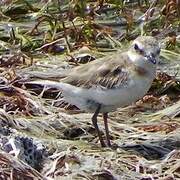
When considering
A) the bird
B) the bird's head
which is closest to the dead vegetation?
the bird

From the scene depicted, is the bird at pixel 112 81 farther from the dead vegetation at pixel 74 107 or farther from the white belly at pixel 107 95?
the dead vegetation at pixel 74 107

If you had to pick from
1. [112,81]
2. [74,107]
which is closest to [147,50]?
[112,81]

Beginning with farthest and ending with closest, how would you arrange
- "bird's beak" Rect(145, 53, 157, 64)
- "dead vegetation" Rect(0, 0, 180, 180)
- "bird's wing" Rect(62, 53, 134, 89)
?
"bird's wing" Rect(62, 53, 134, 89) → "bird's beak" Rect(145, 53, 157, 64) → "dead vegetation" Rect(0, 0, 180, 180)

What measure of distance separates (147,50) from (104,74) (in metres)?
0.37

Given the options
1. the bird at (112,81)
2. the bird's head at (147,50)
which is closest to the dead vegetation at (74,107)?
the bird at (112,81)

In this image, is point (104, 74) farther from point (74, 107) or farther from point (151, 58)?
point (74, 107)

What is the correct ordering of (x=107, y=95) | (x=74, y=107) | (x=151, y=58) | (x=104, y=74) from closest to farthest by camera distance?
(x=151, y=58)
(x=107, y=95)
(x=104, y=74)
(x=74, y=107)

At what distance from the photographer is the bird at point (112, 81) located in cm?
624

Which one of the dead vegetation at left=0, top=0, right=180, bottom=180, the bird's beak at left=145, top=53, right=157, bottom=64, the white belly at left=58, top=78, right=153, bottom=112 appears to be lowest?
the dead vegetation at left=0, top=0, right=180, bottom=180

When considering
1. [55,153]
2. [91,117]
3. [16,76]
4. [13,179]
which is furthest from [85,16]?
[13,179]

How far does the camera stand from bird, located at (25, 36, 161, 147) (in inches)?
246

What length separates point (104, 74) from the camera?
21.1ft

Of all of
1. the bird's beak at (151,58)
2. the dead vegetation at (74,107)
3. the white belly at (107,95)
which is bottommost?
the dead vegetation at (74,107)

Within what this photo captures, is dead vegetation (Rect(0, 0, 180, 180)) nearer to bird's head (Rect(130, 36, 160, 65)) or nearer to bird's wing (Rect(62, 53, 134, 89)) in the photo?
bird's wing (Rect(62, 53, 134, 89))
